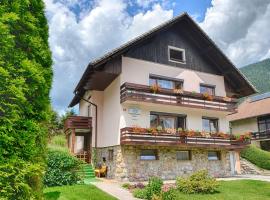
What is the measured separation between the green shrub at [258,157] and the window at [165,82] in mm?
13473

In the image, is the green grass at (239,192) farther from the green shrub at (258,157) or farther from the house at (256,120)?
the house at (256,120)

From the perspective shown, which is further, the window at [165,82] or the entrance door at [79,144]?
the entrance door at [79,144]

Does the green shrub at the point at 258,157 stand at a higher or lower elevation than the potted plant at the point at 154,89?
lower

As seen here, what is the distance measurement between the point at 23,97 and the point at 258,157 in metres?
A: 28.4

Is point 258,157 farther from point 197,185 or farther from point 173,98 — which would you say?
point 197,185

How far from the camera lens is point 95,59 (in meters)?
18.0

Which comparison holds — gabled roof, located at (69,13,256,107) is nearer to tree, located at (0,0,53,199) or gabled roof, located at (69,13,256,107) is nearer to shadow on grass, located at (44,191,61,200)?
shadow on grass, located at (44,191,61,200)

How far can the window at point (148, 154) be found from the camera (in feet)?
60.1

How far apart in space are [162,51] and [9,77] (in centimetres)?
1679

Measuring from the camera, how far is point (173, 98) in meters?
19.7

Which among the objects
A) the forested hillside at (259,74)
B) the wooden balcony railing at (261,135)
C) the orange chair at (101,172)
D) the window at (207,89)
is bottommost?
the orange chair at (101,172)

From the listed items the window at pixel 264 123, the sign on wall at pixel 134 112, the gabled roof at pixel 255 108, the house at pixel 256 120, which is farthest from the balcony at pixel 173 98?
the window at pixel 264 123

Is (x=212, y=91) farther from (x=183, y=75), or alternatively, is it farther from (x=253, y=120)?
(x=253, y=120)

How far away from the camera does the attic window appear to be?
21.5 metres
